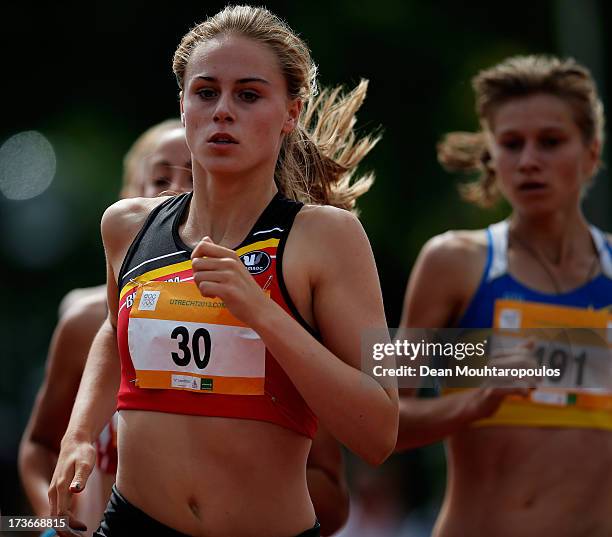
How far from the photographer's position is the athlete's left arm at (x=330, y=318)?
328 centimetres

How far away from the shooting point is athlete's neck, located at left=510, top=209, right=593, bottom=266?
5.68 metres

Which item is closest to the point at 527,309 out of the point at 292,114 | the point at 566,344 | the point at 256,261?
the point at 566,344

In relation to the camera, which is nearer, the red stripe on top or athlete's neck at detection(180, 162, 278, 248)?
the red stripe on top

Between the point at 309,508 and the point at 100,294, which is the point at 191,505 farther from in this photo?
the point at 100,294

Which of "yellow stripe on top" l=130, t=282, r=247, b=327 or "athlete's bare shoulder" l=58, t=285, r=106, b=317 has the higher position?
Answer: "athlete's bare shoulder" l=58, t=285, r=106, b=317

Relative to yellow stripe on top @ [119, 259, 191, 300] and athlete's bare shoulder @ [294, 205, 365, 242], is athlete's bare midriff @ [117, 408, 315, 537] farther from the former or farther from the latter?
athlete's bare shoulder @ [294, 205, 365, 242]

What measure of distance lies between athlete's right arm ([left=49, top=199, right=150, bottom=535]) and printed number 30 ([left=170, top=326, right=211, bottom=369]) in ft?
1.25

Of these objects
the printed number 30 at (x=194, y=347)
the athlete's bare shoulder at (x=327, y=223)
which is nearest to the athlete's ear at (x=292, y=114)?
the athlete's bare shoulder at (x=327, y=223)

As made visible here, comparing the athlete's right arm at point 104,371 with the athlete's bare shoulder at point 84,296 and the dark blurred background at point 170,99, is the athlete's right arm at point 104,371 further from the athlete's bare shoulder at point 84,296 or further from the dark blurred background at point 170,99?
the dark blurred background at point 170,99

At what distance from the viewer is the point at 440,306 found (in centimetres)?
546

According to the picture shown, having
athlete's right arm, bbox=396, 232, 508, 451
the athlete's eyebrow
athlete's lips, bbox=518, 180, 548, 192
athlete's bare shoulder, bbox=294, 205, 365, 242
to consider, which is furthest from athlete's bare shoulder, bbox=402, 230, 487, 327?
the athlete's eyebrow

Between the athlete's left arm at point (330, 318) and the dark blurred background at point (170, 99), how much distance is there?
34.9 feet

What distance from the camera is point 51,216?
15.1 meters

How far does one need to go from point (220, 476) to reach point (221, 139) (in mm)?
883
